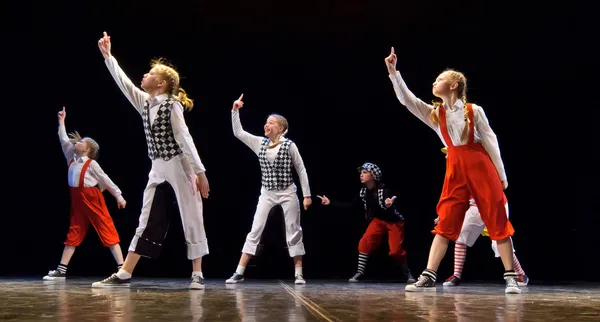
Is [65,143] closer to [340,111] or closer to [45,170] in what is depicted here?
[45,170]

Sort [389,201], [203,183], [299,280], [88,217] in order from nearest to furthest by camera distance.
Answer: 1. [203,183]
2. [299,280]
3. [88,217]
4. [389,201]

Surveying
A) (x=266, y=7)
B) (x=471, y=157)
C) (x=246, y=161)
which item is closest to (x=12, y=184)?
(x=246, y=161)

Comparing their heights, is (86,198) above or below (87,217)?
above

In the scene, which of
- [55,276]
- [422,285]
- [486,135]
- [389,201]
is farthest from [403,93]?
[55,276]

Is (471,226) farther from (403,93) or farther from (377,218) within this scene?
(403,93)

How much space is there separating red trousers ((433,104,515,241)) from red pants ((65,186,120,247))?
2.65 m

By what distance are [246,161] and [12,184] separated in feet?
6.67

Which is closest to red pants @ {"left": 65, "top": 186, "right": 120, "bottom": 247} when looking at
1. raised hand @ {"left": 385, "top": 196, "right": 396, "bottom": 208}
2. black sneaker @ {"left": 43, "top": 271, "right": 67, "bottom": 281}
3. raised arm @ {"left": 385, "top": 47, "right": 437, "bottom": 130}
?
black sneaker @ {"left": 43, "top": 271, "right": 67, "bottom": 281}

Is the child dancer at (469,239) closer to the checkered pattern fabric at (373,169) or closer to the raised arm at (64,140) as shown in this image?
the checkered pattern fabric at (373,169)

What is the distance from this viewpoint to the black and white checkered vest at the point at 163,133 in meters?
3.69

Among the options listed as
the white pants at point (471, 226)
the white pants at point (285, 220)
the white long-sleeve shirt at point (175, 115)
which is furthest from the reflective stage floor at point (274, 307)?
the white pants at point (285, 220)

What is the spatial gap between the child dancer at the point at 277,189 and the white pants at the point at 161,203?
1.14 meters

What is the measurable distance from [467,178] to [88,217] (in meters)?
2.95

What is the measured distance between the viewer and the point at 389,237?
573 cm
